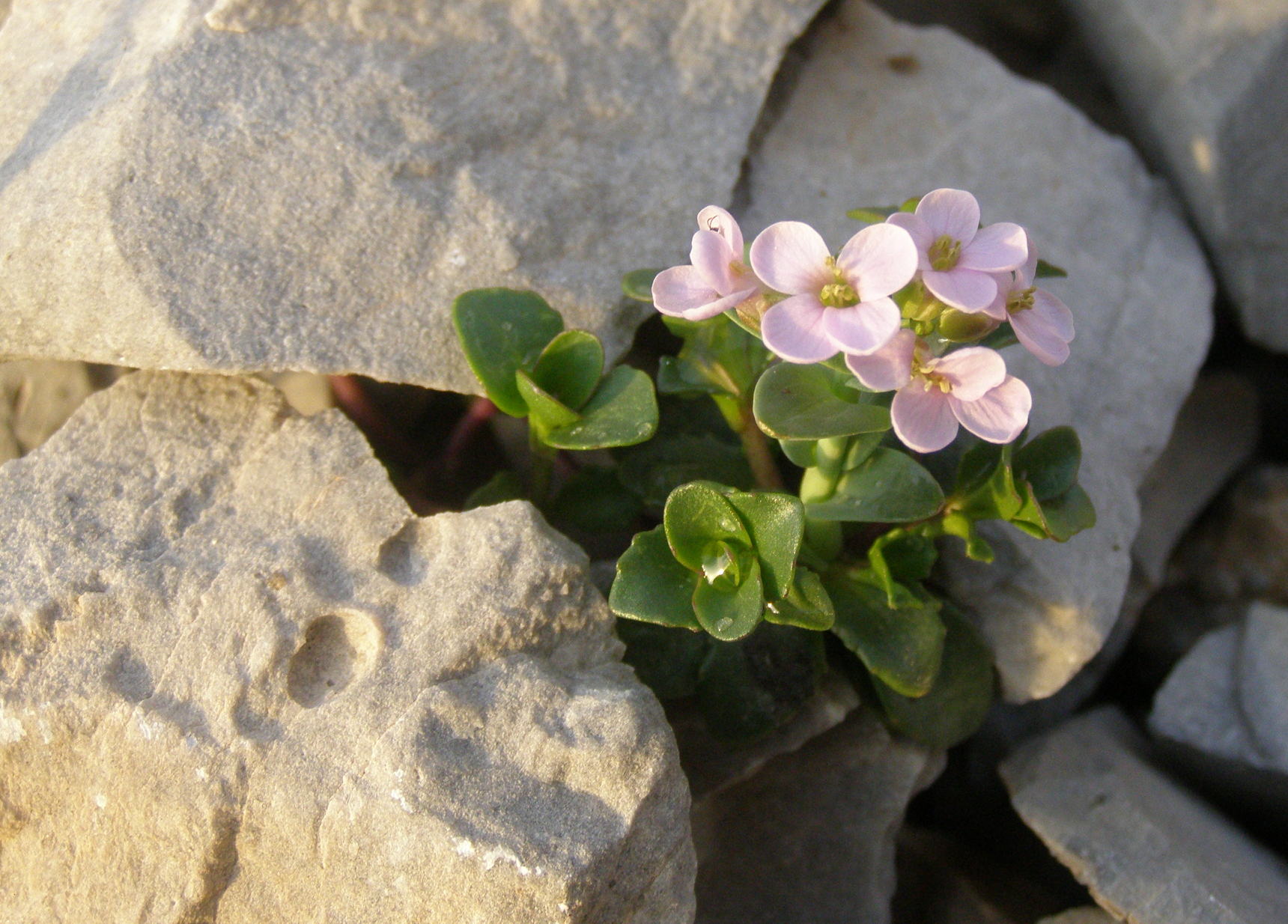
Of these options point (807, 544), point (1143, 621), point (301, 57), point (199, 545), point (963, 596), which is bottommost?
point (1143, 621)

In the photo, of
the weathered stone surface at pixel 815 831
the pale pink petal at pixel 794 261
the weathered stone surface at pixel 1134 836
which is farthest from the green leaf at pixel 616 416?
the weathered stone surface at pixel 1134 836

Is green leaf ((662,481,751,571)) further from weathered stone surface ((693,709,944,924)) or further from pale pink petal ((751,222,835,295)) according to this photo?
weathered stone surface ((693,709,944,924))

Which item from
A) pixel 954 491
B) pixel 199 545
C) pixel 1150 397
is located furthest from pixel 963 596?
pixel 199 545

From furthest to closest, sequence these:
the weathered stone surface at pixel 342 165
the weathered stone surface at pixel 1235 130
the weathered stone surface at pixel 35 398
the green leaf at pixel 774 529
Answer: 1. the weathered stone surface at pixel 1235 130
2. the weathered stone surface at pixel 35 398
3. the weathered stone surface at pixel 342 165
4. the green leaf at pixel 774 529

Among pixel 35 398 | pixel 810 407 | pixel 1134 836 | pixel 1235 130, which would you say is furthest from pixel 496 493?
pixel 1235 130

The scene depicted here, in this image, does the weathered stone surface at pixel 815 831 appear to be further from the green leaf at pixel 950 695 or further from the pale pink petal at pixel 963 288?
the pale pink petal at pixel 963 288

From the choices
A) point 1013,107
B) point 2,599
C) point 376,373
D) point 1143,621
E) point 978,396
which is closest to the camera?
point 978,396

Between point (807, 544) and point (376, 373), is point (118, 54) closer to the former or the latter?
point (376, 373)

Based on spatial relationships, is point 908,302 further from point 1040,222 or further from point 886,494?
point 1040,222
